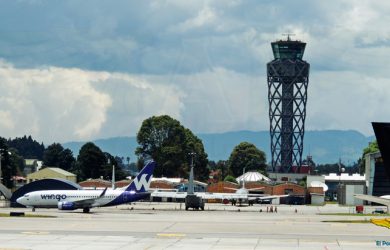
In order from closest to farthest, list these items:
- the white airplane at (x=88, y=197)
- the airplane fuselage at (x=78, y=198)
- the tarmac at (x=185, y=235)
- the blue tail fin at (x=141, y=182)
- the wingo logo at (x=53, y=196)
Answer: the tarmac at (x=185, y=235) < the white airplane at (x=88, y=197) < the airplane fuselage at (x=78, y=198) < the blue tail fin at (x=141, y=182) < the wingo logo at (x=53, y=196)

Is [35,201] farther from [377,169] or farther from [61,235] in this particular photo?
[377,169]

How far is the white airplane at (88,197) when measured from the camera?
428 feet

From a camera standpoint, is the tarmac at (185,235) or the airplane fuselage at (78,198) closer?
the tarmac at (185,235)

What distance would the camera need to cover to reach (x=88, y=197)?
131125 millimetres

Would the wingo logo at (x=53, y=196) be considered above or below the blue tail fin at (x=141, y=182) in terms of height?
below

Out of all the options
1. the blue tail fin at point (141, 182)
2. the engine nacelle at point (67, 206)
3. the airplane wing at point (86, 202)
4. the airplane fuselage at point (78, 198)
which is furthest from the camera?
the blue tail fin at point (141, 182)

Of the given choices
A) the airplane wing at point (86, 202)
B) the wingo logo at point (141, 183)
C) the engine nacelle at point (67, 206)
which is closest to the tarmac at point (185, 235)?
the engine nacelle at point (67, 206)

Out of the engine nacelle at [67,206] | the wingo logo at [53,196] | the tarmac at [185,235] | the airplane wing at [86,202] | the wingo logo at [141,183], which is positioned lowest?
the tarmac at [185,235]

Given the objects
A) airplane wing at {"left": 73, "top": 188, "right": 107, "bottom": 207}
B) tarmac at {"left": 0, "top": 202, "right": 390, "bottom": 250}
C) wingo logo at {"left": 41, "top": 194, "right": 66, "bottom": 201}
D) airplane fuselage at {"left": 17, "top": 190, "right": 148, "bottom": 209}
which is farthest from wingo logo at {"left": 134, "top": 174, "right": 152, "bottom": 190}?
tarmac at {"left": 0, "top": 202, "right": 390, "bottom": 250}

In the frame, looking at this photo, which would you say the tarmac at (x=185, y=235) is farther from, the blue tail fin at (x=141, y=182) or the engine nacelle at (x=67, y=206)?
the blue tail fin at (x=141, y=182)

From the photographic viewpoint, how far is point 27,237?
234ft

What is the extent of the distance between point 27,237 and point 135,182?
6181 centimetres

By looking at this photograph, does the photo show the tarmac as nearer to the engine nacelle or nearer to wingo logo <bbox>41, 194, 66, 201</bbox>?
the engine nacelle

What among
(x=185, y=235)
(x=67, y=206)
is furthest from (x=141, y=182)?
(x=185, y=235)
